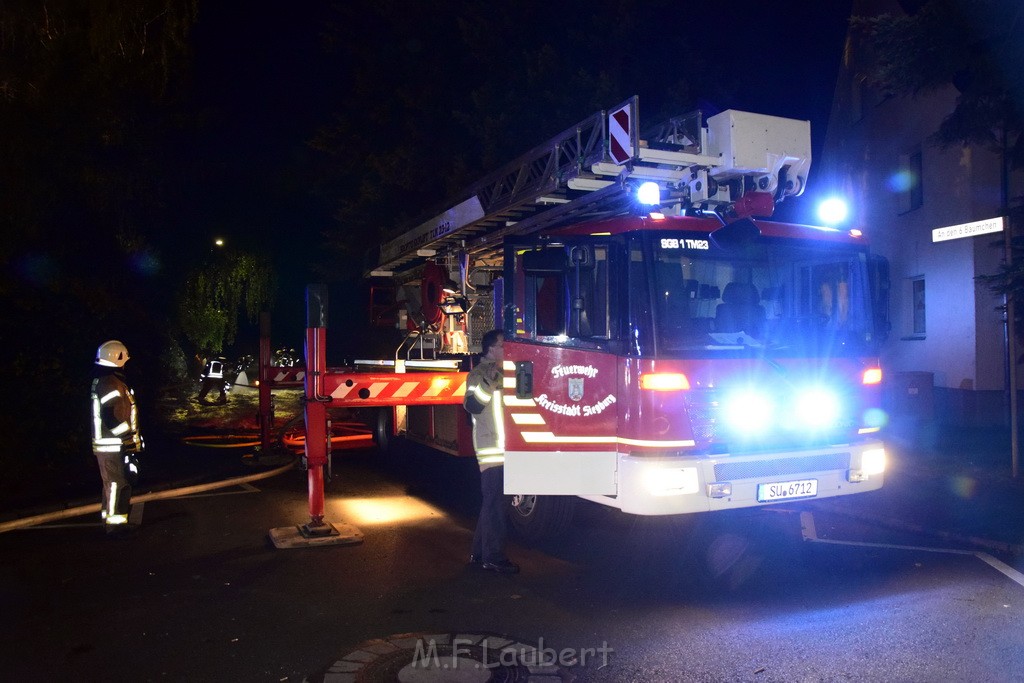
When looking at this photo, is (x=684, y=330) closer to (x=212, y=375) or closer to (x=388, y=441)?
(x=388, y=441)

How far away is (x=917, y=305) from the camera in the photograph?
17266 mm

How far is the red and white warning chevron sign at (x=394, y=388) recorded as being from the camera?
25.3ft

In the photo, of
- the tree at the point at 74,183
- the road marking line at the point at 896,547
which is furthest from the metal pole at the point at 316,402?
the tree at the point at 74,183

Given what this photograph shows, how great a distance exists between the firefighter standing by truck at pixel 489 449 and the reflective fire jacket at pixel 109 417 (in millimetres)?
3433

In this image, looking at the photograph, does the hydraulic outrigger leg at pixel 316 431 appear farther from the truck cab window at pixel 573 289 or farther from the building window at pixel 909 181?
the building window at pixel 909 181

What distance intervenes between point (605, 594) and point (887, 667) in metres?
1.89

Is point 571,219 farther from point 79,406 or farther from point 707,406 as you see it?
point 79,406

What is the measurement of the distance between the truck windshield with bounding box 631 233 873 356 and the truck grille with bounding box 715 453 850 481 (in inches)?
29.9

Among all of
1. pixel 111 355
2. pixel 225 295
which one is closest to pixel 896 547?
pixel 111 355

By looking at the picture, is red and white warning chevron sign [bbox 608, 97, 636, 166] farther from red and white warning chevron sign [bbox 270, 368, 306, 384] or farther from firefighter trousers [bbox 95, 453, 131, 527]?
red and white warning chevron sign [bbox 270, 368, 306, 384]

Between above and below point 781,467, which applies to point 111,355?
above

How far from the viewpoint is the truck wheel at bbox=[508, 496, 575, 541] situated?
6.79 metres

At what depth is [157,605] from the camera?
5570mm

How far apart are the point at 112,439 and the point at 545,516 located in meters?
3.99
